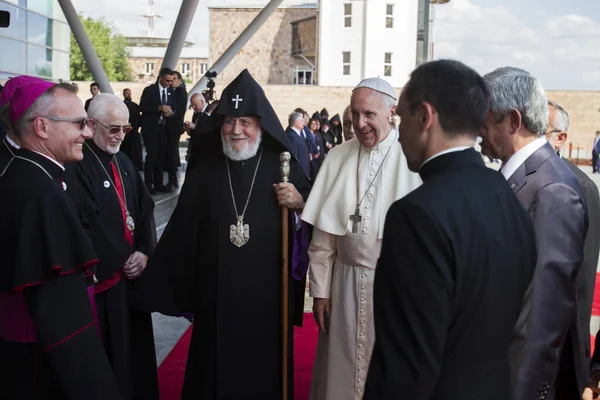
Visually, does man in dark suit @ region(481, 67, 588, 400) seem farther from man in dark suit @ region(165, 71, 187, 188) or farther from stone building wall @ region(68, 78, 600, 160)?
stone building wall @ region(68, 78, 600, 160)

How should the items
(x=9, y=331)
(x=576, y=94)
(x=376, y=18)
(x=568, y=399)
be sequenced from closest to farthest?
(x=9, y=331) → (x=568, y=399) → (x=576, y=94) → (x=376, y=18)

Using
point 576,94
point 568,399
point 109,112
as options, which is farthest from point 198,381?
point 576,94

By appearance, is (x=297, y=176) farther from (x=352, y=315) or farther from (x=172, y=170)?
(x=172, y=170)

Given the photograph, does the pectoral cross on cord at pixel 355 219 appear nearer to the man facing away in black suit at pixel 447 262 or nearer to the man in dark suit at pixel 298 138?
the man facing away in black suit at pixel 447 262

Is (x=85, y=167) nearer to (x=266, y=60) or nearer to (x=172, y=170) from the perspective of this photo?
(x=172, y=170)

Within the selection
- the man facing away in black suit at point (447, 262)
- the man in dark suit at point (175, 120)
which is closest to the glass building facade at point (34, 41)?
the man in dark suit at point (175, 120)

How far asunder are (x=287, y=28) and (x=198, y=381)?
49.5m

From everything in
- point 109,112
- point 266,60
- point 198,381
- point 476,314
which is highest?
point 266,60

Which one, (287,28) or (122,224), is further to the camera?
(287,28)

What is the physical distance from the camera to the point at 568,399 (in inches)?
130

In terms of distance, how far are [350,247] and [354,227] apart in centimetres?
11

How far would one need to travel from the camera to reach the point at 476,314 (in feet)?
6.15

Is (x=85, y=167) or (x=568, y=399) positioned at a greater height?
(x=85, y=167)

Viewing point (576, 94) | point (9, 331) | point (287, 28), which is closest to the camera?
point (9, 331)
